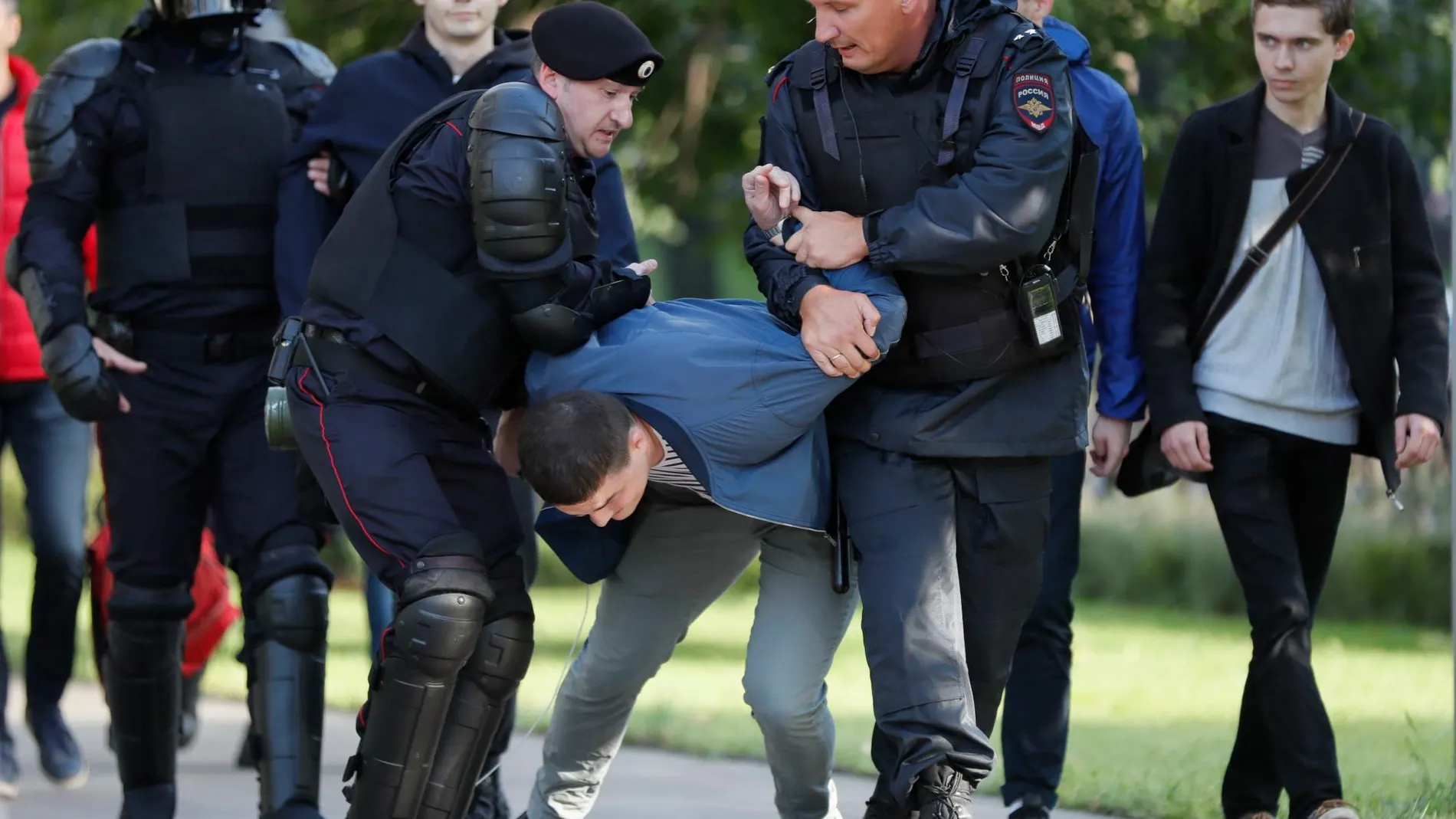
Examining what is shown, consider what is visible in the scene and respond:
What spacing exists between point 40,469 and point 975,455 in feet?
11.4

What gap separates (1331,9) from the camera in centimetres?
461

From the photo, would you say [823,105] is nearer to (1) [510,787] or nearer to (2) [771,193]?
(2) [771,193]

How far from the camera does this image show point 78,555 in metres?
6.32

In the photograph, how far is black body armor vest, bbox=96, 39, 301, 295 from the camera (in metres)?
5.06

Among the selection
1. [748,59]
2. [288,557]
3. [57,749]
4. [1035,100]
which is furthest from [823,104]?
[748,59]

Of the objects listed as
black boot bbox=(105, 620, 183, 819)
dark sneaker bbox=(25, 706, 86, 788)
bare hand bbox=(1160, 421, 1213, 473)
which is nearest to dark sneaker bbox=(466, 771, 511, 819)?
black boot bbox=(105, 620, 183, 819)

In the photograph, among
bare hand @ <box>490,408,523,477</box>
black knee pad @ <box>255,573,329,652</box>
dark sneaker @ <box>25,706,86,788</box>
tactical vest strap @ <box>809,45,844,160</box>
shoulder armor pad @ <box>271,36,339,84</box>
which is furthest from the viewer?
dark sneaker @ <box>25,706,86,788</box>

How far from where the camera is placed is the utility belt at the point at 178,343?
16.6 feet

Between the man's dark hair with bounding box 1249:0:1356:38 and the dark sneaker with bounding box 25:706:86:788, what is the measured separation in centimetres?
407

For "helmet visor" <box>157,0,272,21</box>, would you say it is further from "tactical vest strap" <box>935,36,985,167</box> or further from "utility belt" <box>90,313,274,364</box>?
"tactical vest strap" <box>935,36,985,167</box>

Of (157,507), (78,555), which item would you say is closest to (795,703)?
(157,507)

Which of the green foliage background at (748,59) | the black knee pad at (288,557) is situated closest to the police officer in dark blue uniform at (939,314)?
the black knee pad at (288,557)

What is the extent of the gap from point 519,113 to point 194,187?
151 cm

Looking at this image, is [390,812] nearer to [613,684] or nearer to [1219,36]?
[613,684]
